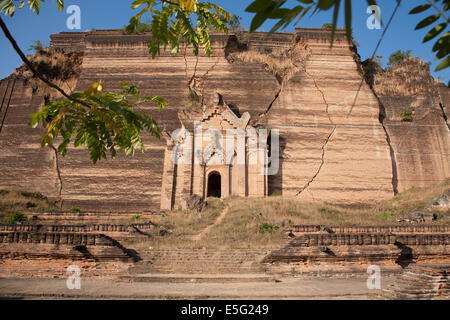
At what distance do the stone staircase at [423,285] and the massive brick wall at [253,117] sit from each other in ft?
56.9

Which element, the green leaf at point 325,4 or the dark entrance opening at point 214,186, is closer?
the green leaf at point 325,4

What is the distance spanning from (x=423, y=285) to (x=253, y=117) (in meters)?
20.6

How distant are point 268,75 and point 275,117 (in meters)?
3.94

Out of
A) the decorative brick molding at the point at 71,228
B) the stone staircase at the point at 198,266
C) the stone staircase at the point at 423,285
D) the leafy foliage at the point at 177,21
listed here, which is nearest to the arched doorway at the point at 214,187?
the decorative brick molding at the point at 71,228

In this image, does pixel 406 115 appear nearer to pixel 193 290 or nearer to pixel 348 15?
pixel 193 290

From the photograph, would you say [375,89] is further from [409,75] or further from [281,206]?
[281,206]

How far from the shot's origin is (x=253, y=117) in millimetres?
26188

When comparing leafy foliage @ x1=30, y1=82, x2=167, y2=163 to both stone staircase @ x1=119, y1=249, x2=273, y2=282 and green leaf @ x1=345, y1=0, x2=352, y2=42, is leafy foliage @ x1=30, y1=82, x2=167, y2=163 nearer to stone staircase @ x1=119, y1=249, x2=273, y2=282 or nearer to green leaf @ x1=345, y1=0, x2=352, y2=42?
green leaf @ x1=345, y1=0, x2=352, y2=42

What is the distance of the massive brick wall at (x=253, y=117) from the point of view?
79.2 feet

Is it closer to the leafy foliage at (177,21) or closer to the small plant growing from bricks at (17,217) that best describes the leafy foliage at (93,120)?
the leafy foliage at (177,21)

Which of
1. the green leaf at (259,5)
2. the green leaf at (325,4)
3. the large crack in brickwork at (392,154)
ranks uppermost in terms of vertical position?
the large crack in brickwork at (392,154)

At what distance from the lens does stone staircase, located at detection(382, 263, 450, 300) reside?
6151mm

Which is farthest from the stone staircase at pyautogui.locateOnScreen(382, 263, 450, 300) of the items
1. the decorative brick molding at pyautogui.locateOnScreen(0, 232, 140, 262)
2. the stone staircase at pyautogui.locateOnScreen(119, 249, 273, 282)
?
the decorative brick molding at pyautogui.locateOnScreen(0, 232, 140, 262)

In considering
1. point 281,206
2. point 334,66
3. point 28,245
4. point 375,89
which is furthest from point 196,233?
point 375,89
